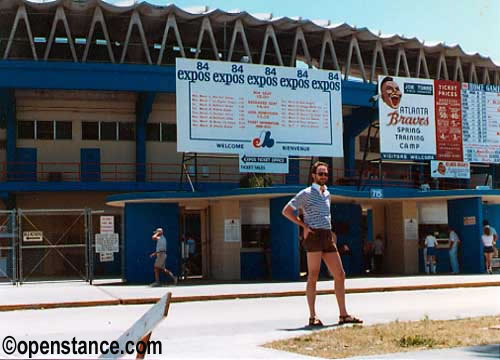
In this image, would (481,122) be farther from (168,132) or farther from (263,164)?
(168,132)

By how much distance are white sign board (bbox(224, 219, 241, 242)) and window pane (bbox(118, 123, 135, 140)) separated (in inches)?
527

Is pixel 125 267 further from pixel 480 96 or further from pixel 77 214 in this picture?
pixel 480 96

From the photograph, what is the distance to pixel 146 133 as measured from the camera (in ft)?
123

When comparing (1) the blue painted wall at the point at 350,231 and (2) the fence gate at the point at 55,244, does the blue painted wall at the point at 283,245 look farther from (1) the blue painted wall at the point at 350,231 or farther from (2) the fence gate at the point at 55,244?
(2) the fence gate at the point at 55,244

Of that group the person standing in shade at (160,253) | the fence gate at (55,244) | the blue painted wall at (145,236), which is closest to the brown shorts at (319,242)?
the person standing in shade at (160,253)

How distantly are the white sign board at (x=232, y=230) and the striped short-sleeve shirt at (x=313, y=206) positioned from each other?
14840 millimetres

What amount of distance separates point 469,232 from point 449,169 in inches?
225

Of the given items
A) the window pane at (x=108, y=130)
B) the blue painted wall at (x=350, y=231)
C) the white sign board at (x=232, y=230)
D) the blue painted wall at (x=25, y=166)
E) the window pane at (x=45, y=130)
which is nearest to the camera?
the white sign board at (x=232, y=230)

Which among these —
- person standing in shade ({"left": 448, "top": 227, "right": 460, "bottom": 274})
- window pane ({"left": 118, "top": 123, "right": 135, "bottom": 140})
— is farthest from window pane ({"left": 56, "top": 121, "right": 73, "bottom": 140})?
person standing in shade ({"left": 448, "top": 227, "right": 460, "bottom": 274})

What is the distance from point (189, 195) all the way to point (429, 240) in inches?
362

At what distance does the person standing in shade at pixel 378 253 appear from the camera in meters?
29.2

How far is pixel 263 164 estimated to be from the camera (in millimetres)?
28656

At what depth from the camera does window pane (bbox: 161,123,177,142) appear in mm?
38062

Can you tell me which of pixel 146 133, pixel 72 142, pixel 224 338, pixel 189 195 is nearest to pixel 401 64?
pixel 146 133
